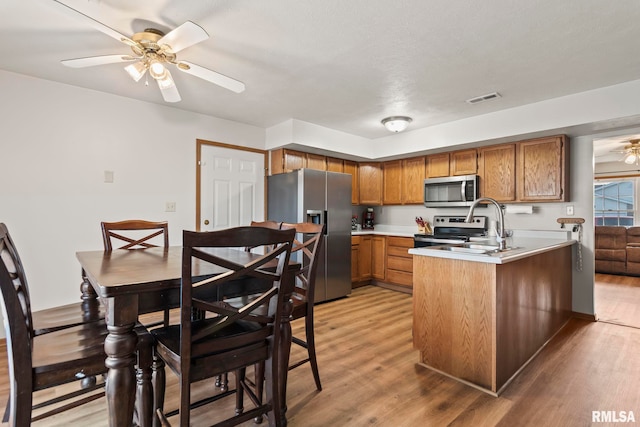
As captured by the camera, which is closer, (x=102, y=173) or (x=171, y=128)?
(x=102, y=173)

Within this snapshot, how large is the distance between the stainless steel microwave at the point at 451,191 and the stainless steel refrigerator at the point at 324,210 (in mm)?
1134

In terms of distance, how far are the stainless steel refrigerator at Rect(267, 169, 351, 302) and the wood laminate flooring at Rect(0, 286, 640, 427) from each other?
1.15m

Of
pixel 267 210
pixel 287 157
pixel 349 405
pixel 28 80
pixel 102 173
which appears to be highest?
pixel 28 80

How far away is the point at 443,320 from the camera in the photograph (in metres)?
2.21

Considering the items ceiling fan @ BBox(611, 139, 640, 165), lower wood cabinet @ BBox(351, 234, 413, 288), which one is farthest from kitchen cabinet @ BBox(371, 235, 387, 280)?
ceiling fan @ BBox(611, 139, 640, 165)

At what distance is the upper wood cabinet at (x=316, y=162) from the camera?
14.7 ft

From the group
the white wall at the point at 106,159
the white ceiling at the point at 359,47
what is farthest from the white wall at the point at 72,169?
the white ceiling at the point at 359,47

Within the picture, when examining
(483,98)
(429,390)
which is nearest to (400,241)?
(483,98)

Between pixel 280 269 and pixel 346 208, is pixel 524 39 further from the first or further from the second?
pixel 346 208

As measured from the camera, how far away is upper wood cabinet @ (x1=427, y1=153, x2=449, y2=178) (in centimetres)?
433

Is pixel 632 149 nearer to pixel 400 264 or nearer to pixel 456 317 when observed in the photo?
pixel 400 264

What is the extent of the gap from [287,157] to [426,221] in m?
2.26

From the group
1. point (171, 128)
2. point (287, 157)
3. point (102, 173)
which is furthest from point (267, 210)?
point (102, 173)

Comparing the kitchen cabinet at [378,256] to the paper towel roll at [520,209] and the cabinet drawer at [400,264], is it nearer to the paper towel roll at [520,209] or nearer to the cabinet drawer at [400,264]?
the cabinet drawer at [400,264]
